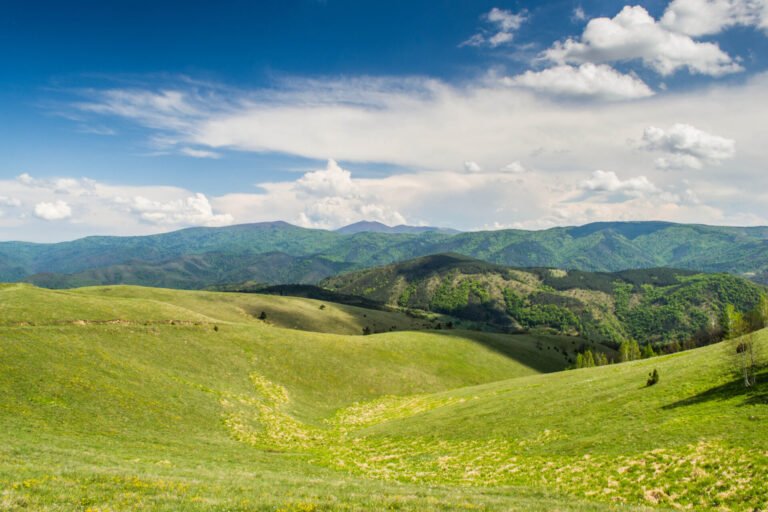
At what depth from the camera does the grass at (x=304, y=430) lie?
1869cm

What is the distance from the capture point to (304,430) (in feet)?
161

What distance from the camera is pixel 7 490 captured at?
14.7 m

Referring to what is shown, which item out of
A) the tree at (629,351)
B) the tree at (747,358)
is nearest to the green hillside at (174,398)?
the tree at (747,358)

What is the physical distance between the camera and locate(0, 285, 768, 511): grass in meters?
18.7

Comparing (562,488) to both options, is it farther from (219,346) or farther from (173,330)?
(173,330)

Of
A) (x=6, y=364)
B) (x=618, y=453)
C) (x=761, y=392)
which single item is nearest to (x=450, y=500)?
(x=618, y=453)

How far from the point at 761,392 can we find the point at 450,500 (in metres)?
27.8

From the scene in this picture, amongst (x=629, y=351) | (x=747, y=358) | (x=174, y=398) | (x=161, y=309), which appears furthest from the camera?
(x=629, y=351)

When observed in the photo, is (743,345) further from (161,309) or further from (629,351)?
(629,351)

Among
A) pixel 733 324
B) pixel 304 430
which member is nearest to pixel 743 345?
pixel 733 324

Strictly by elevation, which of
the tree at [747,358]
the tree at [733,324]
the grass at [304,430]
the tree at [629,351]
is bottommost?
the tree at [629,351]

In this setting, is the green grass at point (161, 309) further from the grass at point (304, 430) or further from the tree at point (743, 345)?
the tree at point (743, 345)

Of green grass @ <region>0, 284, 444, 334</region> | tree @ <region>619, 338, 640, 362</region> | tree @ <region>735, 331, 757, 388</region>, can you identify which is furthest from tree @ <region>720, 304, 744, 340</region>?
tree @ <region>619, 338, 640, 362</region>

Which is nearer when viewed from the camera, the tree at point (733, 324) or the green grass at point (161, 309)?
the tree at point (733, 324)
